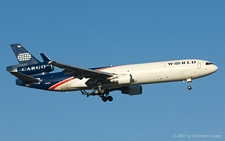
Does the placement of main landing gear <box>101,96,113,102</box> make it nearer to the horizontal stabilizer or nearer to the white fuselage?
the white fuselage

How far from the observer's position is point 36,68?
61.0 m

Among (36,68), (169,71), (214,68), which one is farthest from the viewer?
(36,68)

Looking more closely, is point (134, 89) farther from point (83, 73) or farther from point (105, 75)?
point (83, 73)

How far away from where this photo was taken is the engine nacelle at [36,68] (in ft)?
195

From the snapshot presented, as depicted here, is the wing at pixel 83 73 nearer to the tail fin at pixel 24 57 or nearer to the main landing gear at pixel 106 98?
the main landing gear at pixel 106 98

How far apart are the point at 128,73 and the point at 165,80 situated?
443 centimetres

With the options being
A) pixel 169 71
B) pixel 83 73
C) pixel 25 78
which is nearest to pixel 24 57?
pixel 25 78

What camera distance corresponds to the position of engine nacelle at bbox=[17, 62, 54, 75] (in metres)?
59.5

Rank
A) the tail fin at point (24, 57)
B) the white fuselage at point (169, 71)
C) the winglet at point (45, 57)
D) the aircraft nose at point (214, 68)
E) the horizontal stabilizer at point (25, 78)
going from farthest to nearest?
the tail fin at point (24, 57)
the horizontal stabilizer at point (25, 78)
the aircraft nose at point (214, 68)
the white fuselage at point (169, 71)
the winglet at point (45, 57)

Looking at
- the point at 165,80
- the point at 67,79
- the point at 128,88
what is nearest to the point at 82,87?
the point at 67,79

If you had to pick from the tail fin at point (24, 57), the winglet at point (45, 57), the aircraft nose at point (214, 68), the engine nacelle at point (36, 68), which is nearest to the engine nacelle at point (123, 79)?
the engine nacelle at point (36, 68)

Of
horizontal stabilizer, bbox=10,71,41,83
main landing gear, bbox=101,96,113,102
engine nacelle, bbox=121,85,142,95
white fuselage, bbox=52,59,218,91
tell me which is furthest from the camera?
engine nacelle, bbox=121,85,142,95

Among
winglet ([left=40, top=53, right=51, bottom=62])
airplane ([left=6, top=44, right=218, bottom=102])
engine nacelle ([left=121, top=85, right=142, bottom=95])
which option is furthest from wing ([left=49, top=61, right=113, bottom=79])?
engine nacelle ([left=121, top=85, right=142, bottom=95])

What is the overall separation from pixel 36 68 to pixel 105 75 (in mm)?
8406
